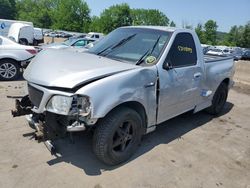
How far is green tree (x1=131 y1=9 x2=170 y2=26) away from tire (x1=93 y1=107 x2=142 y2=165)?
89423 millimetres

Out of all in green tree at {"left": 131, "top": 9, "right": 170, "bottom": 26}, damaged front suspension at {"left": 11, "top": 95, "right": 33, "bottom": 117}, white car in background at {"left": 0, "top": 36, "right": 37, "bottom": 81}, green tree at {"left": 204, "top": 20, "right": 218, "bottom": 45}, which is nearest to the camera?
damaged front suspension at {"left": 11, "top": 95, "right": 33, "bottom": 117}

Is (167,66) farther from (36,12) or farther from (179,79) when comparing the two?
(36,12)

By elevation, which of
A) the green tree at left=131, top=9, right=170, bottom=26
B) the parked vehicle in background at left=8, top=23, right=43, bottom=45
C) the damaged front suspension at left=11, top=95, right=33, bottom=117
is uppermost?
the green tree at left=131, top=9, right=170, bottom=26

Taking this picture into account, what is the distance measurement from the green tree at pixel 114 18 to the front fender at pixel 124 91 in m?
77.2

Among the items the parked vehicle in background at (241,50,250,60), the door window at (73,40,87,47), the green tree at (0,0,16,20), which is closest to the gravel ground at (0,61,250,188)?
the door window at (73,40,87,47)

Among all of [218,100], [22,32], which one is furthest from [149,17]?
[218,100]

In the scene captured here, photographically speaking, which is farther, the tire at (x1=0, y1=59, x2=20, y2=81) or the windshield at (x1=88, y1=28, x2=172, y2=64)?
the tire at (x1=0, y1=59, x2=20, y2=81)

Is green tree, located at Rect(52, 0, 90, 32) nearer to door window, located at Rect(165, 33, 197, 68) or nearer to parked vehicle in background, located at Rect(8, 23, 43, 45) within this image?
parked vehicle in background, located at Rect(8, 23, 43, 45)

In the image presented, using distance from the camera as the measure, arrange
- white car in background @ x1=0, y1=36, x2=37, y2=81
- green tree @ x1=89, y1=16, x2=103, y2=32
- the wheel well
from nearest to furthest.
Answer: the wheel well < white car in background @ x1=0, y1=36, x2=37, y2=81 < green tree @ x1=89, y1=16, x2=103, y2=32

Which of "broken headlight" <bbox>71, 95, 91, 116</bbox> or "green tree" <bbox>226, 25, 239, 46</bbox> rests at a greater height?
"green tree" <bbox>226, 25, 239, 46</bbox>

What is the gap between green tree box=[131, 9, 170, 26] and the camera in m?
92.4

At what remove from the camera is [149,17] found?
94250 millimetres

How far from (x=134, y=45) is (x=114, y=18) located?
78.2 m

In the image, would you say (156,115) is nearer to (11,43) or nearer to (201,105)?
(201,105)
